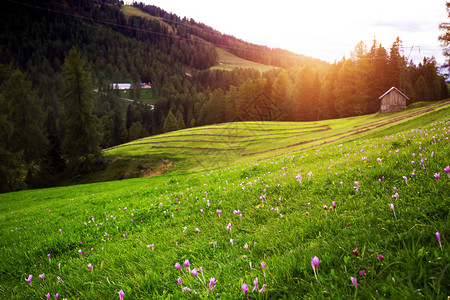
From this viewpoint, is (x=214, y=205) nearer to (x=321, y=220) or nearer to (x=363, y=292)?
(x=321, y=220)

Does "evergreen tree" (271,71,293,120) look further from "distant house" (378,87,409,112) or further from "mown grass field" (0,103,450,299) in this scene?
"mown grass field" (0,103,450,299)

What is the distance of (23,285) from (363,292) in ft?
17.2

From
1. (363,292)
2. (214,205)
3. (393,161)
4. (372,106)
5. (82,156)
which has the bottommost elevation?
(82,156)

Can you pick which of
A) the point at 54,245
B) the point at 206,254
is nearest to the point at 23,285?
the point at 54,245

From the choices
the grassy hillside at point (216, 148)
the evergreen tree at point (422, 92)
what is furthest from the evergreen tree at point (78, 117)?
the evergreen tree at point (422, 92)

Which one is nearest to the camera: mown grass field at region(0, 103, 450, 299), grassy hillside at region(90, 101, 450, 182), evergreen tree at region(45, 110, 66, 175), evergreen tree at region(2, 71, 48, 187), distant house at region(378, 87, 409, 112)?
mown grass field at region(0, 103, 450, 299)

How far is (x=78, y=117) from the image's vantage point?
5356cm

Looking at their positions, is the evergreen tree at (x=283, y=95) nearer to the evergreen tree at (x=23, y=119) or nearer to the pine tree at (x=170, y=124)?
the pine tree at (x=170, y=124)

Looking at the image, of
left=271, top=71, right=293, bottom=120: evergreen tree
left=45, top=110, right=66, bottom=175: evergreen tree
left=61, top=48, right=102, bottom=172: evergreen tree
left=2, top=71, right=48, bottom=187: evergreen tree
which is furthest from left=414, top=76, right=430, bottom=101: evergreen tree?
left=45, top=110, right=66, bottom=175: evergreen tree

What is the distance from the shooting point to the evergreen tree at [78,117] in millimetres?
52875

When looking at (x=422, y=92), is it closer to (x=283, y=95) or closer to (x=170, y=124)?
(x=283, y=95)

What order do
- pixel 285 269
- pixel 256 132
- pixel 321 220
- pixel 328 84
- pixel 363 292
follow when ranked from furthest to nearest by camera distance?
pixel 328 84
pixel 256 132
pixel 321 220
pixel 285 269
pixel 363 292

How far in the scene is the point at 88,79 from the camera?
54.5 metres

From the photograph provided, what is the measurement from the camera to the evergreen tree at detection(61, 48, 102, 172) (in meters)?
52.9
